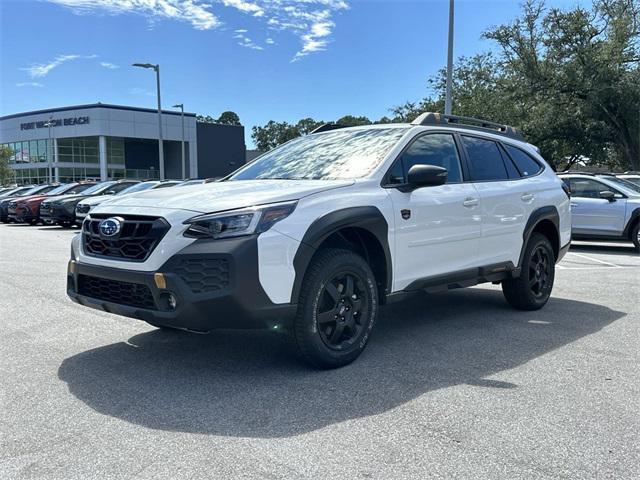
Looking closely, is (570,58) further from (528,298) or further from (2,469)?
(2,469)

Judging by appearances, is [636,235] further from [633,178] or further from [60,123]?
[60,123]

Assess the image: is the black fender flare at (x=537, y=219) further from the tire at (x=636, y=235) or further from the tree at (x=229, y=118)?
the tree at (x=229, y=118)

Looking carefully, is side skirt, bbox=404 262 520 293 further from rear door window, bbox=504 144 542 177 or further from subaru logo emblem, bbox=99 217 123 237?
subaru logo emblem, bbox=99 217 123 237

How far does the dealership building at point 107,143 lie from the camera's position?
196ft

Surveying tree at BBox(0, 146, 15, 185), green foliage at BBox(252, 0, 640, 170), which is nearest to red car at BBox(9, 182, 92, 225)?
green foliage at BBox(252, 0, 640, 170)

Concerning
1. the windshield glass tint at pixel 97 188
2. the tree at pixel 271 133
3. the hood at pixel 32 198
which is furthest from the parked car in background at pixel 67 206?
the tree at pixel 271 133

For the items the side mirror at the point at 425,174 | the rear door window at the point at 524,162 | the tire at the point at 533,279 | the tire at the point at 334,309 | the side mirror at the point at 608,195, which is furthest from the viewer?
the side mirror at the point at 608,195

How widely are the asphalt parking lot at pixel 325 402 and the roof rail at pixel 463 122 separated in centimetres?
195

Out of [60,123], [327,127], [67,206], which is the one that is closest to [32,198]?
[67,206]

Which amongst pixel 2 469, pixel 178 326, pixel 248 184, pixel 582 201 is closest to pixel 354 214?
pixel 248 184

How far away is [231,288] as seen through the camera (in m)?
3.65

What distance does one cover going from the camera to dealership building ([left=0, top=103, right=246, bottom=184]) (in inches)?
2355

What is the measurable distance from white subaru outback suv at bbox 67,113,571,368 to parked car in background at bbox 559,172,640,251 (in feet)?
25.7

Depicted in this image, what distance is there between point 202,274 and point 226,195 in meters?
0.67
